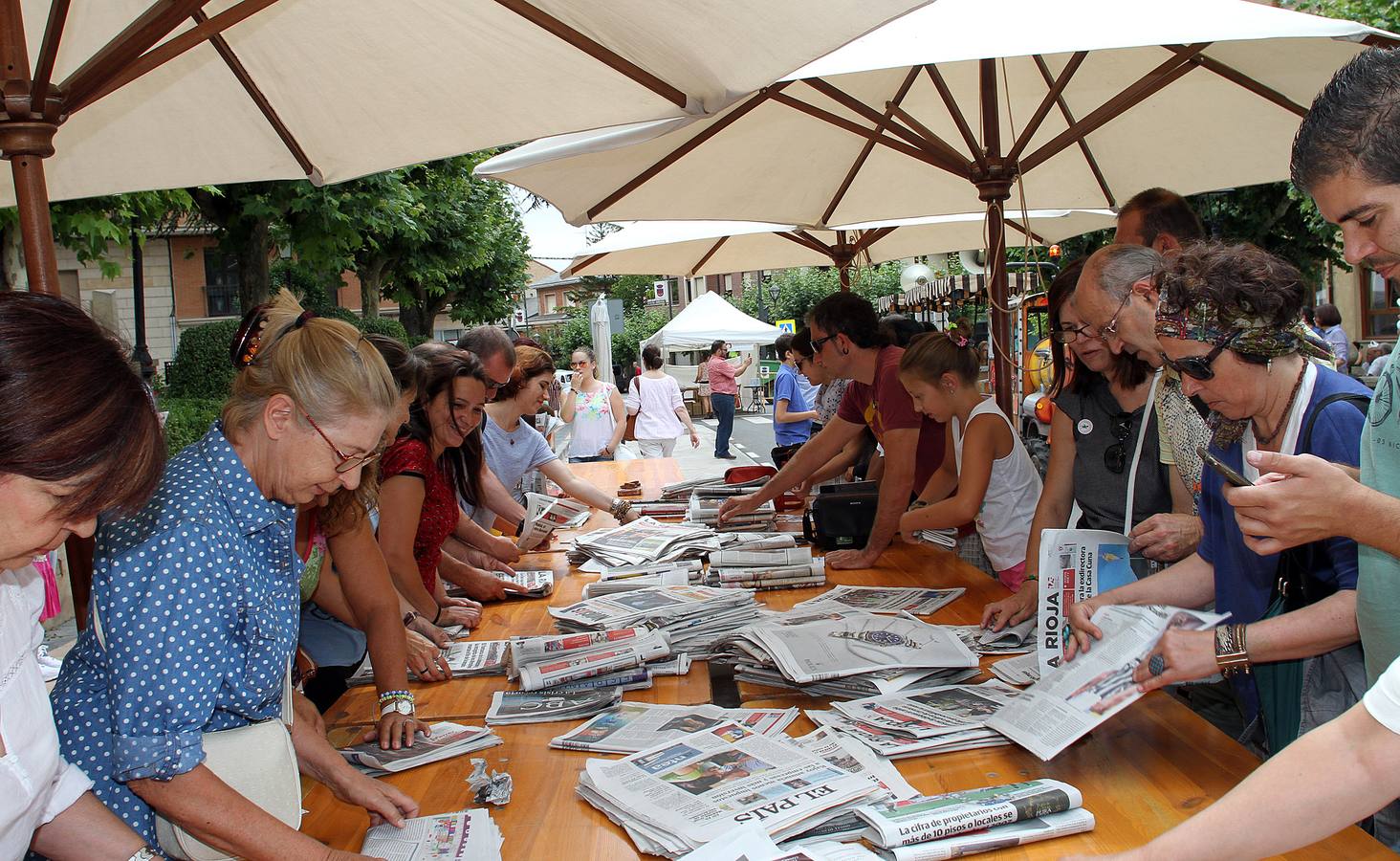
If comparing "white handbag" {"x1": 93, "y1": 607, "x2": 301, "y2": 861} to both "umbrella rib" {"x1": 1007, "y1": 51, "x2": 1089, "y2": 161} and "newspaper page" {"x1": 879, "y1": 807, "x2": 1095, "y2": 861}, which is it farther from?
"umbrella rib" {"x1": 1007, "y1": 51, "x2": 1089, "y2": 161}

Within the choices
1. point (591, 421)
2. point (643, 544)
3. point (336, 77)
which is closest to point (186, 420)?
point (591, 421)

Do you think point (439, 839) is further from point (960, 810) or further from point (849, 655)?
point (849, 655)

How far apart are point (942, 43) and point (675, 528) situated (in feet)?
7.93

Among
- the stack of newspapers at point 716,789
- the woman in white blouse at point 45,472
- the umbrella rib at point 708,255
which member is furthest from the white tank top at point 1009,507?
the umbrella rib at point 708,255

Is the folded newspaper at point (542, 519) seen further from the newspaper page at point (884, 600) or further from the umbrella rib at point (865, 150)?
the umbrella rib at point (865, 150)

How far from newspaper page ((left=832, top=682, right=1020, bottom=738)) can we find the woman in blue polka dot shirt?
967mm

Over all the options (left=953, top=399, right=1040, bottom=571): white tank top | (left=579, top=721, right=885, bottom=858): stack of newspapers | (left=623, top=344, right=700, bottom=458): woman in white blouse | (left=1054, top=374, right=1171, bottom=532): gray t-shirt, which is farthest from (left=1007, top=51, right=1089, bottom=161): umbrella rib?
(left=623, top=344, right=700, bottom=458): woman in white blouse

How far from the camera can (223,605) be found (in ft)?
5.50

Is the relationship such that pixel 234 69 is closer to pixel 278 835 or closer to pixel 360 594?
pixel 360 594

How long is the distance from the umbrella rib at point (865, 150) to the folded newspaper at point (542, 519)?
2149 millimetres

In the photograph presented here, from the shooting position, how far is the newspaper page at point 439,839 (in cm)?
180

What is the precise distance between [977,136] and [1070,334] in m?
2.77

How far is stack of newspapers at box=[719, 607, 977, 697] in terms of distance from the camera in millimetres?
2447

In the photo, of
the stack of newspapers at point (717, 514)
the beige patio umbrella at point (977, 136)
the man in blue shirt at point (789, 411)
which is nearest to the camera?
the beige patio umbrella at point (977, 136)
